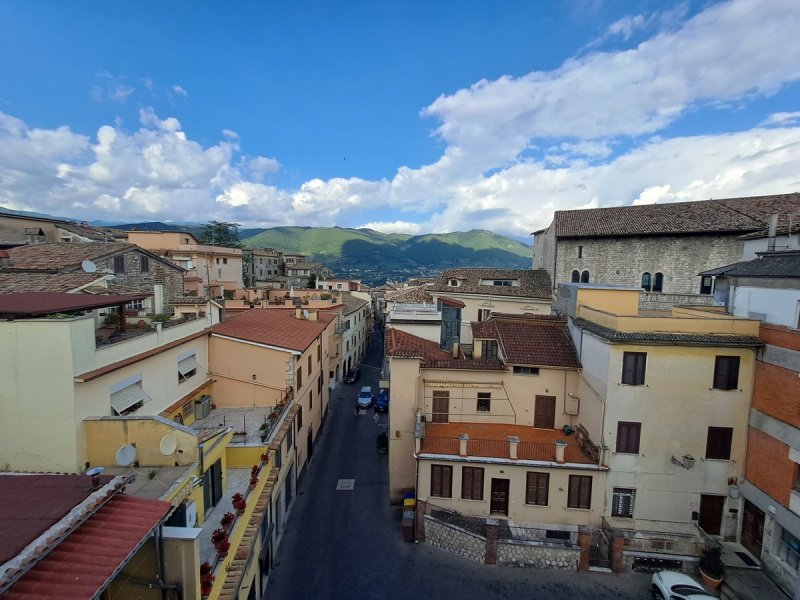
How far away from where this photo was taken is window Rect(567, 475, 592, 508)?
16.4 meters

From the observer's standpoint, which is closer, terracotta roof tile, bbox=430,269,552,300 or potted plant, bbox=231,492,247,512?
potted plant, bbox=231,492,247,512

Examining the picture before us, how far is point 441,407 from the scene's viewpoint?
1997cm

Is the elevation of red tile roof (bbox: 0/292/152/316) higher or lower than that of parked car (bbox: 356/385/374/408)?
higher

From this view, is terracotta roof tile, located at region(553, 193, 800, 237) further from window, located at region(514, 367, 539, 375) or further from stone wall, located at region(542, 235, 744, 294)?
window, located at region(514, 367, 539, 375)

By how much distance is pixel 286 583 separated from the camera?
14508 millimetres

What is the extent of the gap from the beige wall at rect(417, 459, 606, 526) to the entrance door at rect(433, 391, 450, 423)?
3299 millimetres

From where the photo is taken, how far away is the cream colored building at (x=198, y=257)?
3809 centimetres

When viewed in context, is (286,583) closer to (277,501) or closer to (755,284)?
(277,501)

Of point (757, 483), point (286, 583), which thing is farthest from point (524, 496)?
point (286, 583)

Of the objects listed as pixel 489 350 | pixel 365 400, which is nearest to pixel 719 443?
pixel 489 350

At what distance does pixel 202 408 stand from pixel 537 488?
14.9 m

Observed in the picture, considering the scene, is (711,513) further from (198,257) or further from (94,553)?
(198,257)

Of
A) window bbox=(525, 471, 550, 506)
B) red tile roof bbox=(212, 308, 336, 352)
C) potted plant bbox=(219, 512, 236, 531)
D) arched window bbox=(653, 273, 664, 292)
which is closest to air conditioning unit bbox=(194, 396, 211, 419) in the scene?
red tile roof bbox=(212, 308, 336, 352)

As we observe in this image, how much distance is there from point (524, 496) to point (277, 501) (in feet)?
35.0
